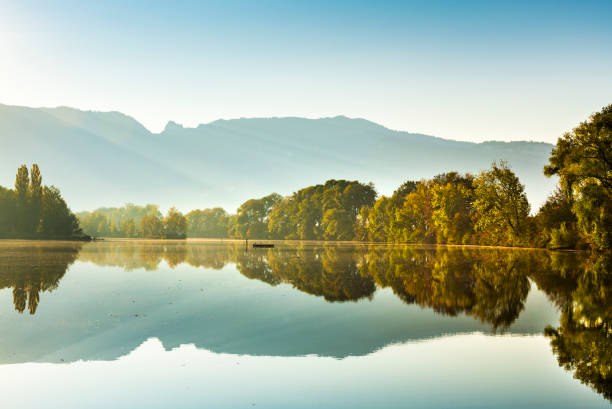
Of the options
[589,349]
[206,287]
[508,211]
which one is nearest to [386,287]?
[206,287]

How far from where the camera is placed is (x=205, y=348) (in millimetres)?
10578

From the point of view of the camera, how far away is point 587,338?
11.1m

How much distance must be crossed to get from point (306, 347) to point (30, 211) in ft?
351

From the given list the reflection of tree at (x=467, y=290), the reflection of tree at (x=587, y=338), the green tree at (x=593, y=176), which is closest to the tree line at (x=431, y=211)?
the green tree at (x=593, y=176)

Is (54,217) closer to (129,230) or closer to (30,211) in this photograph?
(30,211)

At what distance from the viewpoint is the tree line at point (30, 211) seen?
327ft

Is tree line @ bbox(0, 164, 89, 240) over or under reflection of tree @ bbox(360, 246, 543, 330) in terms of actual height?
over

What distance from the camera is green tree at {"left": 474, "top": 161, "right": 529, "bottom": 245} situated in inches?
2559

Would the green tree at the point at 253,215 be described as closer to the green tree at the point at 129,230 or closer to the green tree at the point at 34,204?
the green tree at the point at 129,230

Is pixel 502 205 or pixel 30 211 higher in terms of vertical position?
pixel 30 211

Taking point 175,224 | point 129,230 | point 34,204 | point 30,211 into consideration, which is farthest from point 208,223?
point 30,211

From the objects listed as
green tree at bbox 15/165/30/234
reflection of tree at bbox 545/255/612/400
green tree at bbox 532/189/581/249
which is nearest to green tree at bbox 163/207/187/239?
green tree at bbox 15/165/30/234

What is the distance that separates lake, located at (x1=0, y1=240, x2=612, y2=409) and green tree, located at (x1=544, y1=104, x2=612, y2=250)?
2658cm

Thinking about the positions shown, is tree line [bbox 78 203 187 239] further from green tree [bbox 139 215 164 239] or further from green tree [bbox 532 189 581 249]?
green tree [bbox 532 189 581 249]
